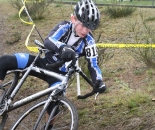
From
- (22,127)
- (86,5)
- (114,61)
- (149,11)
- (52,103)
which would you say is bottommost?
(149,11)

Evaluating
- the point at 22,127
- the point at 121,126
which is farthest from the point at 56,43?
the point at 121,126

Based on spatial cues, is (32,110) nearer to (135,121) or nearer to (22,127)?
(22,127)

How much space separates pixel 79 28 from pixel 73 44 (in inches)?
9.5

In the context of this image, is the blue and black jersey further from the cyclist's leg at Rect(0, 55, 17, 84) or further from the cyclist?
the cyclist's leg at Rect(0, 55, 17, 84)

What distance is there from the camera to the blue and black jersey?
158 inches

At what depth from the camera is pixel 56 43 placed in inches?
154

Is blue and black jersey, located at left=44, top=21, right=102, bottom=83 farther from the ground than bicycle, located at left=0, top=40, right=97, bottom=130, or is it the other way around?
blue and black jersey, located at left=44, top=21, right=102, bottom=83

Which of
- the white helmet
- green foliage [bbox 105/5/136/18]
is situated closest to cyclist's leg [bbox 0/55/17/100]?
the white helmet

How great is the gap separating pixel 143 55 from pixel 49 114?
2676 mm

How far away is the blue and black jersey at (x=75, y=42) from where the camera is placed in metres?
4.03

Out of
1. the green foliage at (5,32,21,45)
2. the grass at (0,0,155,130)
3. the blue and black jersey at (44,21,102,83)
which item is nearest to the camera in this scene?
the blue and black jersey at (44,21,102,83)

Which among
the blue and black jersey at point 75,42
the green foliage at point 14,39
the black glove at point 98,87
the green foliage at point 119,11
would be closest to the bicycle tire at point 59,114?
the black glove at point 98,87

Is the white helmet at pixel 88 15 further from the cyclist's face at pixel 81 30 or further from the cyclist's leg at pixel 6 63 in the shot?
the cyclist's leg at pixel 6 63

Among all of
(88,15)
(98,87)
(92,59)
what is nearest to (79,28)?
(88,15)
